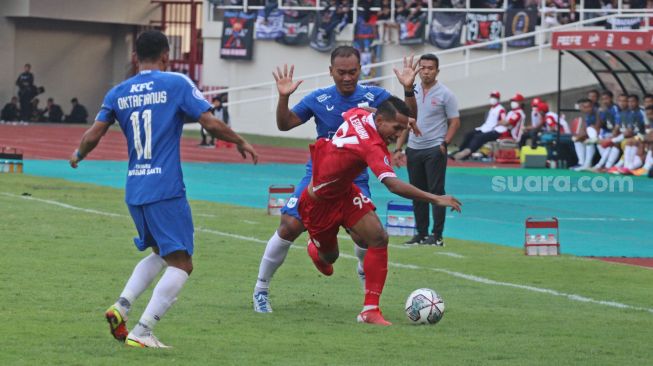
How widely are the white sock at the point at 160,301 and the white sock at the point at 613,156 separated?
2356cm

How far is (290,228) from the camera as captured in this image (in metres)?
10.9

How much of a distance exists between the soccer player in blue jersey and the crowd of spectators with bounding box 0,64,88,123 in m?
45.0

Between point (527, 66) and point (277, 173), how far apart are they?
13.9 metres

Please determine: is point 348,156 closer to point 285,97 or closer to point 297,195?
point 297,195

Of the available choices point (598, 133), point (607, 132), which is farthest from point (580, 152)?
point (607, 132)

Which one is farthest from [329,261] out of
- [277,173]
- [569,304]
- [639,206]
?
[277,173]

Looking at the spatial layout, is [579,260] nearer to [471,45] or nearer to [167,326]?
[167,326]

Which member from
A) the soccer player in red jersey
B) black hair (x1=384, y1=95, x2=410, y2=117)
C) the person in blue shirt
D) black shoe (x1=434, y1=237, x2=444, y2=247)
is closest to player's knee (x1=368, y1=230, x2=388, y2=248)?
the soccer player in red jersey

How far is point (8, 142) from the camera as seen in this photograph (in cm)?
3850

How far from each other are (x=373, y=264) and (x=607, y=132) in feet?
73.4

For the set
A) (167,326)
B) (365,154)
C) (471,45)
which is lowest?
(167,326)

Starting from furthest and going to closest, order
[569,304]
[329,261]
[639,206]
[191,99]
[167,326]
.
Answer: [639,206] < [569,304] < [329,261] < [167,326] < [191,99]

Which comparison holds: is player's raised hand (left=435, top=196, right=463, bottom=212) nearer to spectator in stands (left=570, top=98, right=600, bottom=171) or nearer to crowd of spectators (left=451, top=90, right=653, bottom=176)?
crowd of spectators (left=451, top=90, right=653, bottom=176)

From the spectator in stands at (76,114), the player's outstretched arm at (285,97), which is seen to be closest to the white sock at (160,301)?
the player's outstretched arm at (285,97)
